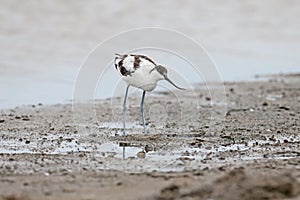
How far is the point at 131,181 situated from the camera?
5.90 meters

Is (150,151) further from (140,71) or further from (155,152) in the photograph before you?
(140,71)

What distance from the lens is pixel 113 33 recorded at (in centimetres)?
1596

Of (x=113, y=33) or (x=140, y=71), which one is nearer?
(x=140, y=71)

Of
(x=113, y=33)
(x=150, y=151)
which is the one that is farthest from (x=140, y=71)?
(x=113, y=33)

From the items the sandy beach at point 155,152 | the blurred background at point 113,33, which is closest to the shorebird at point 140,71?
the sandy beach at point 155,152

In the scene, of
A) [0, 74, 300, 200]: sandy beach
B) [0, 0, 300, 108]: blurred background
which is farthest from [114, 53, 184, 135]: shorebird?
[0, 0, 300, 108]: blurred background

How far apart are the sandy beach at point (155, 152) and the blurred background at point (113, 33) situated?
1.66m

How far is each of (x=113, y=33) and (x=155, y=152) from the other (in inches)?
346

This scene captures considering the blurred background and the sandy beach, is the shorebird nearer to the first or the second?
the sandy beach

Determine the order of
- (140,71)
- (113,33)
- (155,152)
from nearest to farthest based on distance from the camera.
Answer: (155,152) → (140,71) → (113,33)

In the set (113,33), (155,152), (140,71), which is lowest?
(155,152)

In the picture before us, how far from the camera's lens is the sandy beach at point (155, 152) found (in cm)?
564

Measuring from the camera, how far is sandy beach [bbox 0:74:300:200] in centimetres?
564

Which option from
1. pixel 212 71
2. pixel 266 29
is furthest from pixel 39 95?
pixel 266 29
